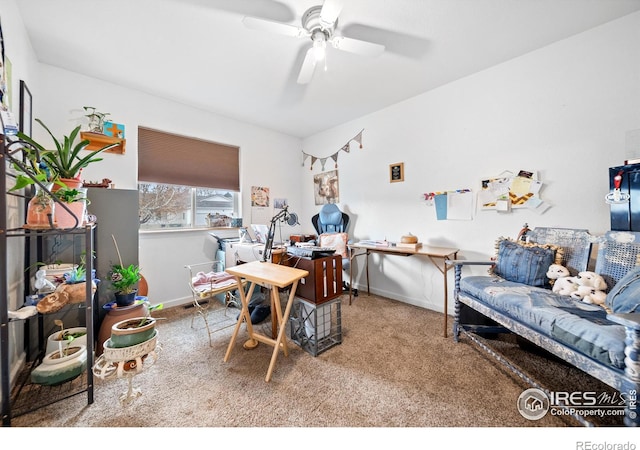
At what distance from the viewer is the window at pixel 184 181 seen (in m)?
2.79

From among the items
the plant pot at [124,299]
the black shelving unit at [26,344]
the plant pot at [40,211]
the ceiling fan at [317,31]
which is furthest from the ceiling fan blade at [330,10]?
the plant pot at [124,299]

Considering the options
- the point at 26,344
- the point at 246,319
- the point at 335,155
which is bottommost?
the point at 26,344

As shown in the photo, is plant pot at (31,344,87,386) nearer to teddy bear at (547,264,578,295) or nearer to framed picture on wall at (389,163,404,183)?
teddy bear at (547,264,578,295)

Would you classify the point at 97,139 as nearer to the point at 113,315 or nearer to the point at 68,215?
the point at 68,215

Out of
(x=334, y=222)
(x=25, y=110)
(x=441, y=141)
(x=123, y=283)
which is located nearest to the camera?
(x=25, y=110)

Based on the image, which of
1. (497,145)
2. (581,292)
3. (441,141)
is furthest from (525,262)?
(441,141)

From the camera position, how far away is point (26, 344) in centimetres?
177

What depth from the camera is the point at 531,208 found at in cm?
213

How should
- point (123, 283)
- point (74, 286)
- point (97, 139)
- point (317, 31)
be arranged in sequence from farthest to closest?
point (97, 139) < point (123, 283) < point (317, 31) < point (74, 286)

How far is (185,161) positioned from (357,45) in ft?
8.12

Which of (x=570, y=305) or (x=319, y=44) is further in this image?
(x=319, y=44)

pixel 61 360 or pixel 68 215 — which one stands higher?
pixel 68 215

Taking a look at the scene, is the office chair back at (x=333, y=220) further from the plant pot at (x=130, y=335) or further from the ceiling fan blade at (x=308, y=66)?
the plant pot at (x=130, y=335)

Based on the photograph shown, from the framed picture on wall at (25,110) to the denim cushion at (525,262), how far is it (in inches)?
155
